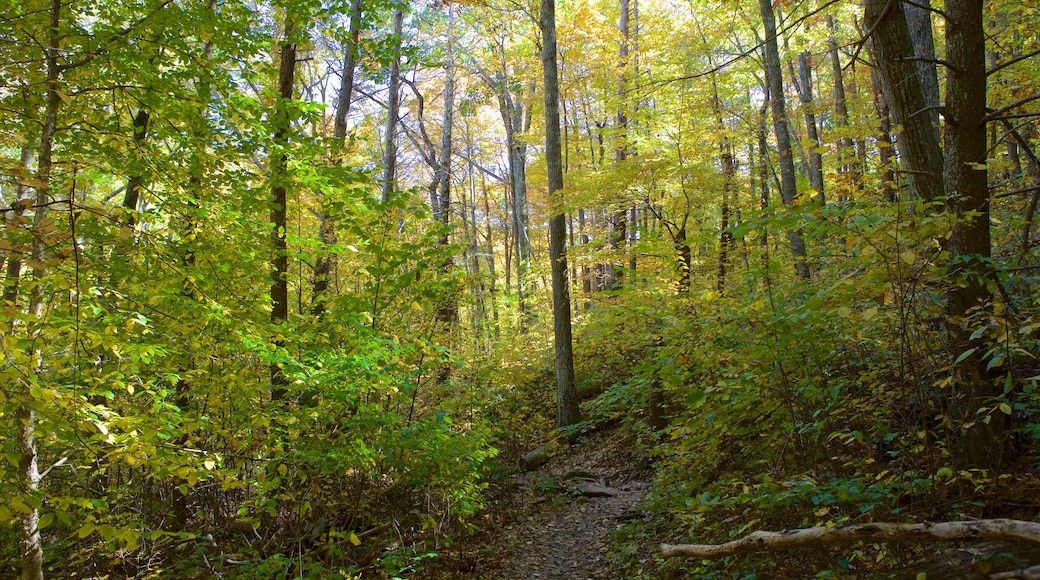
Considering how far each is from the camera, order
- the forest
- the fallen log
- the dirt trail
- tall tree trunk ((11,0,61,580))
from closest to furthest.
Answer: the fallen log → the forest → tall tree trunk ((11,0,61,580)) → the dirt trail

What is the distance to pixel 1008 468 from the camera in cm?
311

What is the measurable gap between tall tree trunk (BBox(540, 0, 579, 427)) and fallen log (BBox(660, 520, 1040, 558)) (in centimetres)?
732

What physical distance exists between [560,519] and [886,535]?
521cm

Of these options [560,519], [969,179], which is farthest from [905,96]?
[560,519]

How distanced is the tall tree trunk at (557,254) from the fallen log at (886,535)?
7.32 m

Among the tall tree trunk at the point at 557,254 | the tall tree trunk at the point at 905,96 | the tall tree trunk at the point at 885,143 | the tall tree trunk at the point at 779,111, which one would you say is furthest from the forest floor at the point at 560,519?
the tall tree trunk at the point at 779,111

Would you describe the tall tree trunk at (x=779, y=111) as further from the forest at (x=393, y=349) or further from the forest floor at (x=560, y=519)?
the forest floor at (x=560, y=519)

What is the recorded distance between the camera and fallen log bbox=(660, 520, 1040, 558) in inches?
77.3

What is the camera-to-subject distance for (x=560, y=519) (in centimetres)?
703

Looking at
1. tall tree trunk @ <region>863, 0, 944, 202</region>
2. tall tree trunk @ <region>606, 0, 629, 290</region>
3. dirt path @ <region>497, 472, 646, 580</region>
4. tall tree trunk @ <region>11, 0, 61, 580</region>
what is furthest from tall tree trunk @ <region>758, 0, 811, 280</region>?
tall tree trunk @ <region>11, 0, 61, 580</region>

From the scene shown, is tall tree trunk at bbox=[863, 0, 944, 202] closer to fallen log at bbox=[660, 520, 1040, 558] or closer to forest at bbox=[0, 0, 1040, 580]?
forest at bbox=[0, 0, 1040, 580]

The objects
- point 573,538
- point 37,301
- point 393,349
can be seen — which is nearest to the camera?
point 37,301

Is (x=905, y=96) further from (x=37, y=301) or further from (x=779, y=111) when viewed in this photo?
(x=779, y=111)

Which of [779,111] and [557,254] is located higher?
[779,111]
